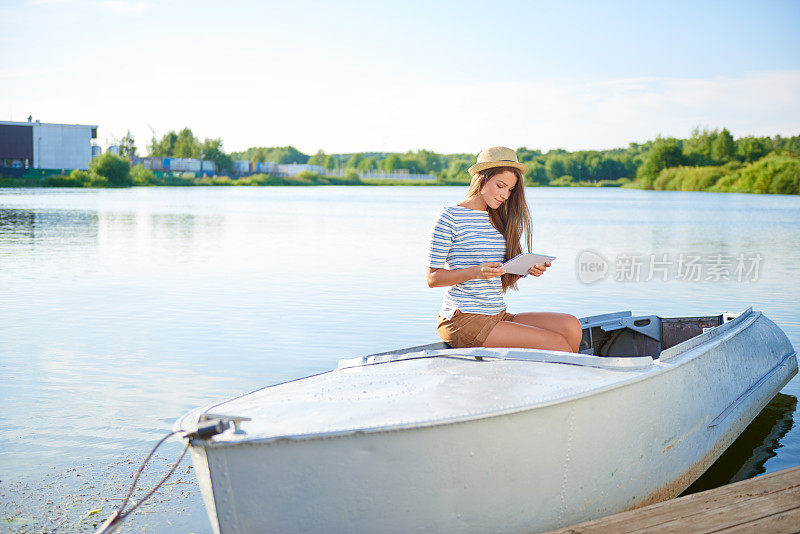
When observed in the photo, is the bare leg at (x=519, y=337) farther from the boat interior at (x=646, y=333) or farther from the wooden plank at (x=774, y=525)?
the boat interior at (x=646, y=333)

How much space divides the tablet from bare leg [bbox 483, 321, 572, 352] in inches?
13.6

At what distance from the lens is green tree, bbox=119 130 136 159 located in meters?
124

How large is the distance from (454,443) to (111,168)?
84549mm

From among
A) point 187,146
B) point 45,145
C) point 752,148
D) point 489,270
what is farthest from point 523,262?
point 187,146

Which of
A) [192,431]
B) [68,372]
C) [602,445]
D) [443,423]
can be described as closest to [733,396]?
[602,445]

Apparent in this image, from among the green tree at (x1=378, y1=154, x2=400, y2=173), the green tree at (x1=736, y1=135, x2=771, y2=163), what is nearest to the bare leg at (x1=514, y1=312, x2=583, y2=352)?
the green tree at (x1=736, y1=135, x2=771, y2=163)

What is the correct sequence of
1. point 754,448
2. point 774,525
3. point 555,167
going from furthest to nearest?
point 555,167
point 754,448
point 774,525

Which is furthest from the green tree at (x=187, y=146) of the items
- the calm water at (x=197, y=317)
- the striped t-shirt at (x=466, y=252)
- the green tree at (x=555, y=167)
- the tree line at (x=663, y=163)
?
the striped t-shirt at (x=466, y=252)

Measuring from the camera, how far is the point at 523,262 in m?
4.13

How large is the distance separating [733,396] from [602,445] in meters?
2.02

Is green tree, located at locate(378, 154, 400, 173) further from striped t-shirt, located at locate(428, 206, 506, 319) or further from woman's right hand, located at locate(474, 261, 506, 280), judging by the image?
woman's right hand, located at locate(474, 261, 506, 280)

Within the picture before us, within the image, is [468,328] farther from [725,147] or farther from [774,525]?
[725,147]

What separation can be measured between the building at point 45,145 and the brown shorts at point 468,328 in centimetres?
8090

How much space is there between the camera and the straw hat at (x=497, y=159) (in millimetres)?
4453
